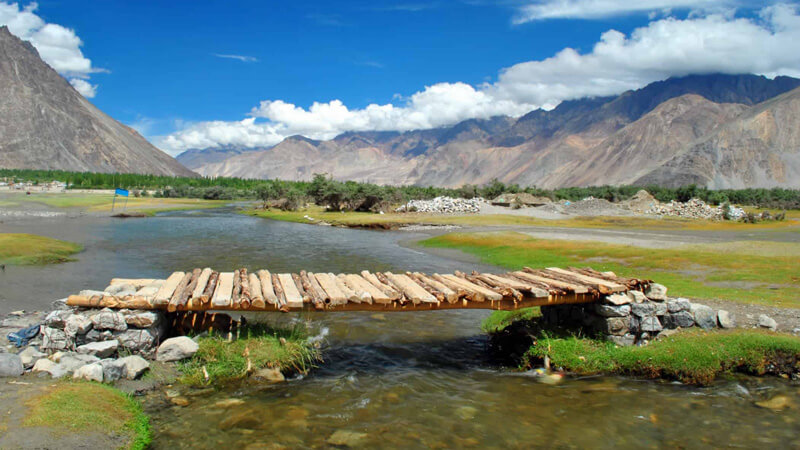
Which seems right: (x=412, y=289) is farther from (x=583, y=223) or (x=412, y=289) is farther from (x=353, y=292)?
(x=583, y=223)

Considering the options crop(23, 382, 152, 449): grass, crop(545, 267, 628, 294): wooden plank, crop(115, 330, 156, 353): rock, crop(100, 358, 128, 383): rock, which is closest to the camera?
crop(23, 382, 152, 449): grass

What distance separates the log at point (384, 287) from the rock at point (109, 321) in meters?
5.69

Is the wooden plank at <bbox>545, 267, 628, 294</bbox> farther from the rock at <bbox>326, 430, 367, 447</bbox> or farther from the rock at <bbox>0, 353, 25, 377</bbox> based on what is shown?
the rock at <bbox>0, 353, 25, 377</bbox>

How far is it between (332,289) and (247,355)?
94.2 inches

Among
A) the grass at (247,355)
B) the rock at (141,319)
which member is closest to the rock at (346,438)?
the grass at (247,355)

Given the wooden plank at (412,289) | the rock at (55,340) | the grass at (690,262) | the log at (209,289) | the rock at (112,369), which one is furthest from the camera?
the grass at (690,262)

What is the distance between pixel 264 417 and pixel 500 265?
2142 centimetres

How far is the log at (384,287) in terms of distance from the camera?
11.2 meters

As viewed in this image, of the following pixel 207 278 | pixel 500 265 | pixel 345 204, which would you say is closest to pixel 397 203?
pixel 345 204

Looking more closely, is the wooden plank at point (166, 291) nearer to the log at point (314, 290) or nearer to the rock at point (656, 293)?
the log at point (314, 290)

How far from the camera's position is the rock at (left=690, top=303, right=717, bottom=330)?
41.1 ft

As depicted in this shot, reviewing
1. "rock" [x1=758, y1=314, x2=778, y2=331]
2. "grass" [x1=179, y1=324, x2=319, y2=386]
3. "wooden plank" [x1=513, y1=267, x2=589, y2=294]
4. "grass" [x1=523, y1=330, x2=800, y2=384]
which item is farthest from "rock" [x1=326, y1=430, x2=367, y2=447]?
"rock" [x1=758, y1=314, x2=778, y2=331]

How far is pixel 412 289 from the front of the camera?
11906 mm

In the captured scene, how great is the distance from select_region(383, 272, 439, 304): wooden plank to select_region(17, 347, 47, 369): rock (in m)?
7.52
